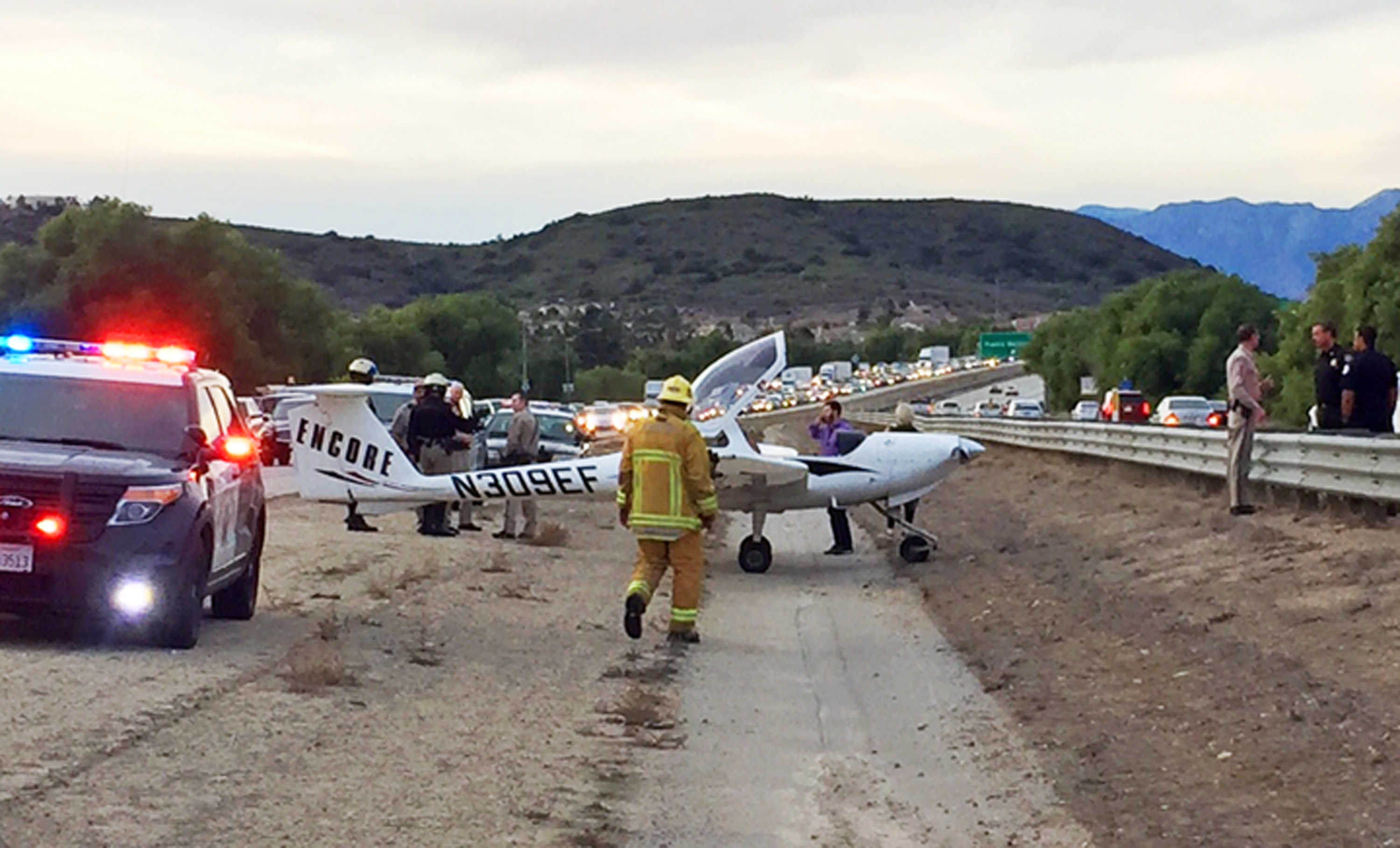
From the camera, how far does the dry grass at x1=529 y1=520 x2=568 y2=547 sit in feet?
77.7

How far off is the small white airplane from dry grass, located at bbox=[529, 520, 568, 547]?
1642 millimetres

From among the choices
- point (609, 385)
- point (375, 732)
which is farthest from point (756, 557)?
point (609, 385)

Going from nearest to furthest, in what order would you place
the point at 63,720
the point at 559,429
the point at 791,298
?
the point at 63,720, the point at 559,429, the point at 791,298

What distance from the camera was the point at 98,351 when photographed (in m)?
13.2

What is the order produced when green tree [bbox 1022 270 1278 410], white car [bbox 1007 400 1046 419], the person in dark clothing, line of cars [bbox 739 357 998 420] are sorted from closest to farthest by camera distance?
the person in dark clothing
white car [bbox 1007 400 1046 419]
green tree [bbox 1022 270 1278 410]
line of cars [bbox 739 357 998 420]

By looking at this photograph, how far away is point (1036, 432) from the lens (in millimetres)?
41344

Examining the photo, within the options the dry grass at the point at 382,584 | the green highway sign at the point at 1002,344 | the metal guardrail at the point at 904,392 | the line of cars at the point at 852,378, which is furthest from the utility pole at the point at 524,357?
the dry grass at the point at 382,584

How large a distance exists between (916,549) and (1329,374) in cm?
567

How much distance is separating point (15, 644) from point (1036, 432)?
31.7 metres

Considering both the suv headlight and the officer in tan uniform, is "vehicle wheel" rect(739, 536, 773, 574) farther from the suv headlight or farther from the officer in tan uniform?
the suv headlight

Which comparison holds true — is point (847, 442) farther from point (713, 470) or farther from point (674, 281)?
point (674, 281)

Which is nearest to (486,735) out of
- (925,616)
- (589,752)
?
(589,752)

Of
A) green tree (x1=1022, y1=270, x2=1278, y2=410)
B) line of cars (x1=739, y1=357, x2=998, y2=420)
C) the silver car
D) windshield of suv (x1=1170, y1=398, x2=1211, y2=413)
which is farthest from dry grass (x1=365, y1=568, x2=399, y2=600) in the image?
green tree (x1=1022, y1=270, x2=1278, y2=410)

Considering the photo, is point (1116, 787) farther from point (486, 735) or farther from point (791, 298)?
point (791, 298)
